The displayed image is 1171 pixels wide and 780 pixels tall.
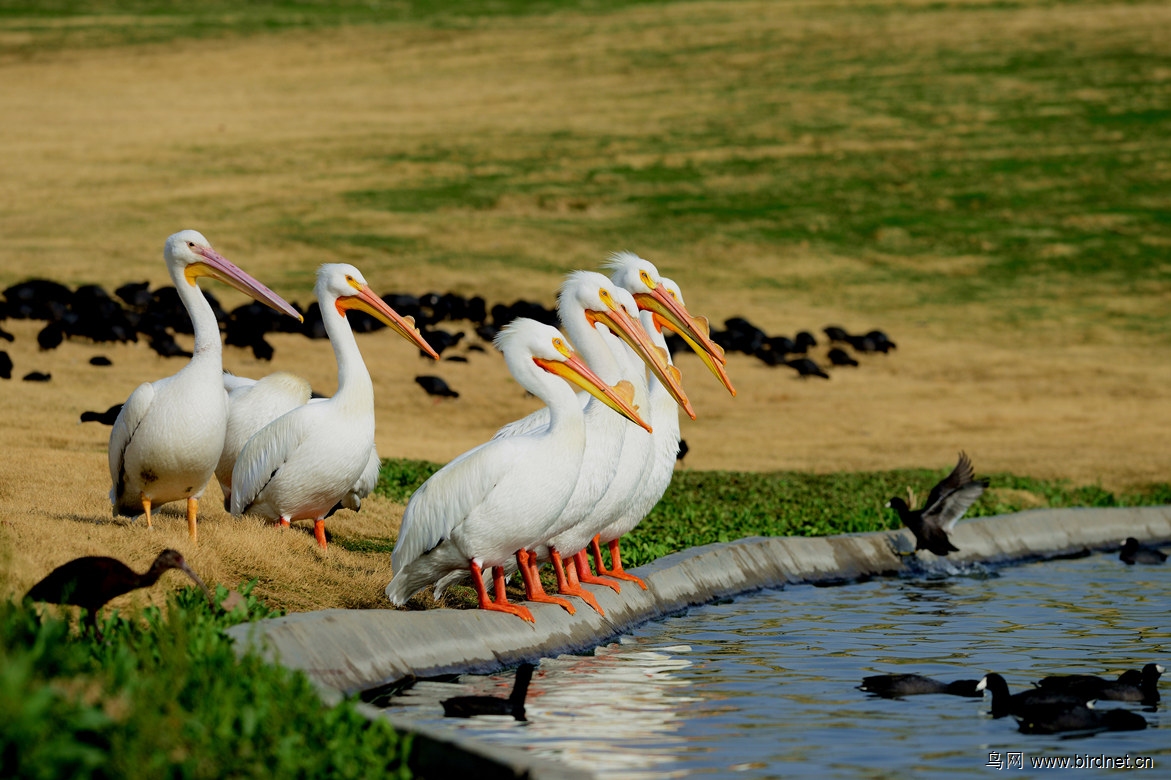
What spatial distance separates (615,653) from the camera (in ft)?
28.4

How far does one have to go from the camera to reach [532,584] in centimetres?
883

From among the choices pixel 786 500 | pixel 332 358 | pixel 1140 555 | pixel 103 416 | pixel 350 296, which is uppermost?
pixel 350 296

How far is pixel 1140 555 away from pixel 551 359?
20.4ft

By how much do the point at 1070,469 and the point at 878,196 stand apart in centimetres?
2113

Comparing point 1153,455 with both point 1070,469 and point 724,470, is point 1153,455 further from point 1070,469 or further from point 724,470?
point 724,470

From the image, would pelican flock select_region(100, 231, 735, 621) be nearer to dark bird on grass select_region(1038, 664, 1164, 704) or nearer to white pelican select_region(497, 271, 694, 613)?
white pelican select_region(497, 271, 694, 613)

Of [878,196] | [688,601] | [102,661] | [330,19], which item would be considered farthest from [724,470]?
[330,19]

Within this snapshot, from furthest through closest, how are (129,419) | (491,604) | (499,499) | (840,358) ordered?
(840,358), (129,419), (491,604), (499,499)

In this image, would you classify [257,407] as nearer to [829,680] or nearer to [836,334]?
[829,680]

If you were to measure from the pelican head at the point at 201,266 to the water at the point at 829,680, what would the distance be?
10.3 ft

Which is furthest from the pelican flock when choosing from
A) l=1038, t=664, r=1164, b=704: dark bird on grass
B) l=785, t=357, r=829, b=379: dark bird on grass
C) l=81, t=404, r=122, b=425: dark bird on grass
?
l=785, t=357, r=829, b=379: dark bird on grass

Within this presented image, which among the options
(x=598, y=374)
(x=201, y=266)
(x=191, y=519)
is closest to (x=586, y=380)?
(x=598, y=374)

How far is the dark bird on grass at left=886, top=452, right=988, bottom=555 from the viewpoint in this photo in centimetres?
1179

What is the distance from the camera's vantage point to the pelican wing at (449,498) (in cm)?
818
